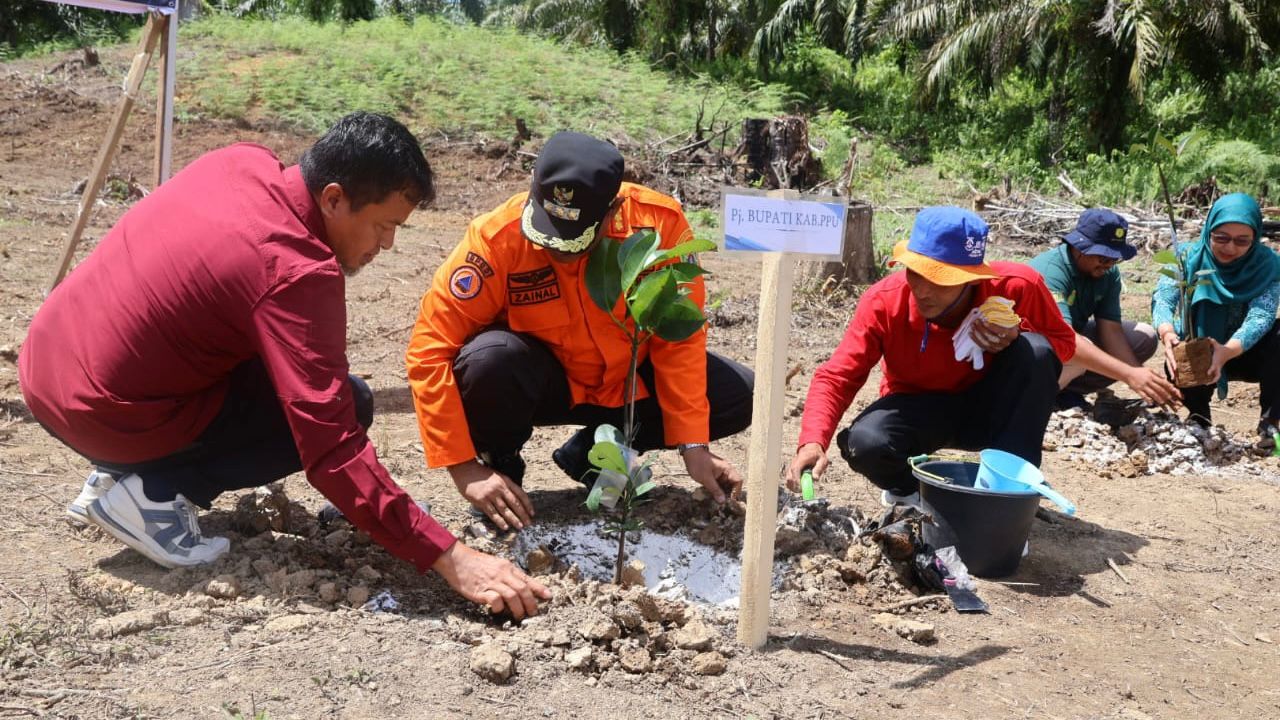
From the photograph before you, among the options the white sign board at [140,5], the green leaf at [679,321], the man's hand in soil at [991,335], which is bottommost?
the man's hand in soil at [991,335]

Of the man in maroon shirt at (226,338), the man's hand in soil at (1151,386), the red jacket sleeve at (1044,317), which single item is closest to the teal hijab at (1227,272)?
the man's hand in soil at (1151,386)

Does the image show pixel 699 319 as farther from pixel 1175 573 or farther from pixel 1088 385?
pixel 1088 385

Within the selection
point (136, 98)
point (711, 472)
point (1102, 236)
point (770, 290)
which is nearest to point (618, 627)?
point (711, 472)

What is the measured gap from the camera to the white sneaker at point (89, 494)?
8.32 feet

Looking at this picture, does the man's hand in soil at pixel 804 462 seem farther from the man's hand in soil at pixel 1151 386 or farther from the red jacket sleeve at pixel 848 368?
the man's hand in soil at pixel 1151 386

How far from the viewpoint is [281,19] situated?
65.2 ft

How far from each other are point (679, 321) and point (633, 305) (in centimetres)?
16

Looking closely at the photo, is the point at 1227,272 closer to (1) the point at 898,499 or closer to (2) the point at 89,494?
(1) the point at 898,499

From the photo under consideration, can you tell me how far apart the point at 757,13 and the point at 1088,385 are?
20226 mm

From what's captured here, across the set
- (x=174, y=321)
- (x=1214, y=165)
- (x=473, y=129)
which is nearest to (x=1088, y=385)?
(x=174, y=321)

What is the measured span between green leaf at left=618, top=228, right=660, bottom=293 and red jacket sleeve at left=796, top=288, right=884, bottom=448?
0.80m

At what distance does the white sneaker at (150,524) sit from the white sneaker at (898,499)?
2.09 m

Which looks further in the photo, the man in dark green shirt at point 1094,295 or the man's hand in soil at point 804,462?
the man in dark green shirt at point 1094,295

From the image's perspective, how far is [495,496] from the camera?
110 inches
